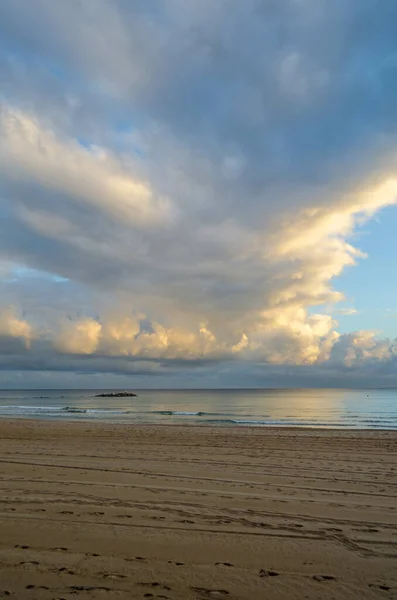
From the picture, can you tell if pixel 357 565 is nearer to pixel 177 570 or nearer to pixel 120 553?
pixel 177 570

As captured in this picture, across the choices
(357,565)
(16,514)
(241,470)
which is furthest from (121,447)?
(357,565)

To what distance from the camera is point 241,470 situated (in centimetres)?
1069

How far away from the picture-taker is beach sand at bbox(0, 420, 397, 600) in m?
4.27

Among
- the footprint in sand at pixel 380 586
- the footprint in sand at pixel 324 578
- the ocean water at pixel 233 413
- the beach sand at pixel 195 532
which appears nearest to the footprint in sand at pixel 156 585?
the beach sand at pixel 195 532

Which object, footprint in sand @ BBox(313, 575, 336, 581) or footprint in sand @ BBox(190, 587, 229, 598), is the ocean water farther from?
footprint in sand @ BBox(190, 587, 229, 598)

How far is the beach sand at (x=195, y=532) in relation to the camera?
4270 millimetres

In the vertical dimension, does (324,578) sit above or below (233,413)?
above

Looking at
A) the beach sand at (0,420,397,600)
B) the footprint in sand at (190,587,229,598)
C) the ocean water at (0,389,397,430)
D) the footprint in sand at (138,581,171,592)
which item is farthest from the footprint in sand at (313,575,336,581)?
the ocean water at (0,389,397,430)

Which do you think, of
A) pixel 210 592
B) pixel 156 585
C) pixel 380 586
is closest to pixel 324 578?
pixel 380 586

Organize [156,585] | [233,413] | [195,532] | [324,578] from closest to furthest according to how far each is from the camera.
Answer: [156,585], [324,578], [195,532], [233,413]

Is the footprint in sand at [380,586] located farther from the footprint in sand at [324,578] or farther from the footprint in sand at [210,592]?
the footprint in sand at [210,592]

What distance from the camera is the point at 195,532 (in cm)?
570

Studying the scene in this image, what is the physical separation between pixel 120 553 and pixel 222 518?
1.98m

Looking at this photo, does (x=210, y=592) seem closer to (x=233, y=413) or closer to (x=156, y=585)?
(x=156, y=585)
